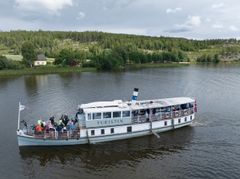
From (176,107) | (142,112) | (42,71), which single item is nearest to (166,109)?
(176,107)

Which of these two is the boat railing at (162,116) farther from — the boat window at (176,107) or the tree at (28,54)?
the tree at (28,54)

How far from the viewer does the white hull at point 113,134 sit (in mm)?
39312

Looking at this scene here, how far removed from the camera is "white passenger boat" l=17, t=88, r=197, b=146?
39.6 m

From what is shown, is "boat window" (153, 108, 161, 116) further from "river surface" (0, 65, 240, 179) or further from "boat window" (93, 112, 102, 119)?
"boat window" (93, 112, 102, 119)

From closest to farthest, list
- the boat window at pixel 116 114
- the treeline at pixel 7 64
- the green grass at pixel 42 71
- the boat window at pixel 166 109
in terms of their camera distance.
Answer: the boat window at pixel 116 114
the boat window at pixel 166 109
the green grass at pixel 42 71
the treeline at pixel 7 64

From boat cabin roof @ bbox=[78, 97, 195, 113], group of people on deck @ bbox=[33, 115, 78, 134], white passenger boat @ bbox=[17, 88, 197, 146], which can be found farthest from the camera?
boat cabin roof @ bbox=[78, 97, 195, 113]

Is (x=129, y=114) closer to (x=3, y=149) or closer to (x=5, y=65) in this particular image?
(x=3, y=149)

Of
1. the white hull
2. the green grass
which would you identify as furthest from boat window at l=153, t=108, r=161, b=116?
the green grass

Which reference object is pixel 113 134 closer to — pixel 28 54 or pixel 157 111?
pixel 157 111

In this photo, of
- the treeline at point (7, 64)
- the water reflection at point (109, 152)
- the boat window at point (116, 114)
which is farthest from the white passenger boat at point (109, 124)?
the treeline at point (7, 64)

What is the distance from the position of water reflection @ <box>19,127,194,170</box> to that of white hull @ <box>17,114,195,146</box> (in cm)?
66

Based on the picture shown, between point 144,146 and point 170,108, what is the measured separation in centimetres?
835

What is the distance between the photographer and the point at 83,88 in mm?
88812

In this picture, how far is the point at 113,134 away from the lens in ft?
138
